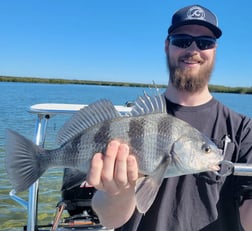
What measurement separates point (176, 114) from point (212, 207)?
1.97 feet

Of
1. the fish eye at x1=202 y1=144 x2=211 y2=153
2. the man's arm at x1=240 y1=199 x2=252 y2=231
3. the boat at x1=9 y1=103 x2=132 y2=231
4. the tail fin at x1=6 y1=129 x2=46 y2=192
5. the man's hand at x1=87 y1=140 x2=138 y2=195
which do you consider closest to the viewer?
the man's hand at x1=87 y1=140 x2=138 y2=195

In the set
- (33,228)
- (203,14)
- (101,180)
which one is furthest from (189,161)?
(33,228)

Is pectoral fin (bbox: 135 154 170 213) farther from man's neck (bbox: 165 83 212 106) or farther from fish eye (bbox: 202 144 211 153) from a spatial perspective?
man's neck (bbox: 165 83 212 106)

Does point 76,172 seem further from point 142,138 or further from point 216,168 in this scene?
point 216,168

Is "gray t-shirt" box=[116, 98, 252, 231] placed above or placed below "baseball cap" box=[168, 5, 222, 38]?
below

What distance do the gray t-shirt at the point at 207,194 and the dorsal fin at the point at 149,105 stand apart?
14.2 inches

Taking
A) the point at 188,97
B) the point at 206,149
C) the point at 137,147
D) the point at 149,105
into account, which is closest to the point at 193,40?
the point at 188,97

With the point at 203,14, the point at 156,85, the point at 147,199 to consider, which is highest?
the point at 203,14

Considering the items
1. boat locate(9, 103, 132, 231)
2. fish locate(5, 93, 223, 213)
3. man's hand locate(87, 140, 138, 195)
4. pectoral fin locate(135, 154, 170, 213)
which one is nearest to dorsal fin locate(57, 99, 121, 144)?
fish locate(5, 93, 223, 213)

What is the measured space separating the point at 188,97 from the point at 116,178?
84 cm

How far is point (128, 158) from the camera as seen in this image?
1976mm

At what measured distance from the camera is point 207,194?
233 centimetres

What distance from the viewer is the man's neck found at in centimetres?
257

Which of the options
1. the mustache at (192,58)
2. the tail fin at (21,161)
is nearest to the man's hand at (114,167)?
the tail fin at (21,161)
